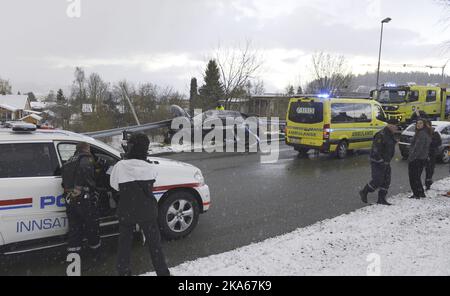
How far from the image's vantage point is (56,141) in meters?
4.55

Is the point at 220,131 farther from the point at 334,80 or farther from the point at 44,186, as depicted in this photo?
the point at 334,80

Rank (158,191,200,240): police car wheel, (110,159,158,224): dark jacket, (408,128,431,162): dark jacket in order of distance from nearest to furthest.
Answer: (110,159,158,224): dark jacket, (158,191,200,240): police car wheel, (408,128,431,162): dark jacket

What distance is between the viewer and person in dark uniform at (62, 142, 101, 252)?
430 cm

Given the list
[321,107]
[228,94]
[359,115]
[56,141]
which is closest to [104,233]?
[56,141]

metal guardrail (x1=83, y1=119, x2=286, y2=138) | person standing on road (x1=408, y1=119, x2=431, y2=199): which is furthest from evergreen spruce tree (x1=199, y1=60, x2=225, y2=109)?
person standing on road (x1=408, y1=119, x2=431, y2=199)

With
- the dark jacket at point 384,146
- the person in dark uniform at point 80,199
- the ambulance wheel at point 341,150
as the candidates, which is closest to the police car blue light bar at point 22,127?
the person in dark uniform at point 80,199

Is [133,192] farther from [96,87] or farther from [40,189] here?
[96,87]

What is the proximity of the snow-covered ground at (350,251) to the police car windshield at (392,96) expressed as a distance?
1843 centimetres

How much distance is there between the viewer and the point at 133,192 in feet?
12.7

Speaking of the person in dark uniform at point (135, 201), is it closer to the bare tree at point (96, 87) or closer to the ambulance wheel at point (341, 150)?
the ambulance wheel at point (341, 150)

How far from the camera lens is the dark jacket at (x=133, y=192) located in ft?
12.7

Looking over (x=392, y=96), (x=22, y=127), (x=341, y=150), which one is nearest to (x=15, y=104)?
(x=392, y=96)

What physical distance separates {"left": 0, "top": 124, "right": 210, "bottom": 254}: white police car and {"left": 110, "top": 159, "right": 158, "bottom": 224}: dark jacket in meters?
0.98

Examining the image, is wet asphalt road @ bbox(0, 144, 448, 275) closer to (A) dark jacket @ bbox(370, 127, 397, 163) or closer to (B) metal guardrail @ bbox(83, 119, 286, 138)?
(A) dark jacket @ bbox(370, 127, 397, 163)
